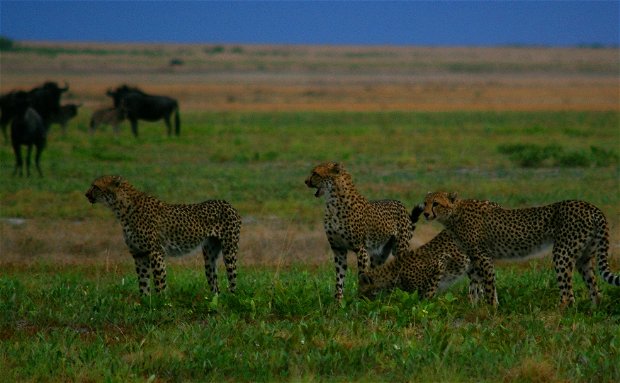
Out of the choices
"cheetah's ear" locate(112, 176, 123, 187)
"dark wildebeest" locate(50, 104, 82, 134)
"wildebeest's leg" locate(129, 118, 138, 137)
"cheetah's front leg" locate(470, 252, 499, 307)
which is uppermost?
"cheetah's ear" locate(112, 176, 123, 187)

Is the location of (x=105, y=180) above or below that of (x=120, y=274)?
above

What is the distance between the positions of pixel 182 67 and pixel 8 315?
81625 mm

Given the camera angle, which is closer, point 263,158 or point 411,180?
point 411,180

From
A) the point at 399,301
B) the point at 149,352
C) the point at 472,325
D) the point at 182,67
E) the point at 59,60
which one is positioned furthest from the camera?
the point at 59,60

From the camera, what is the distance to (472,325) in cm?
916

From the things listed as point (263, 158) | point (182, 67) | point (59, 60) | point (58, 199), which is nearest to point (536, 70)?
point (182, 67)

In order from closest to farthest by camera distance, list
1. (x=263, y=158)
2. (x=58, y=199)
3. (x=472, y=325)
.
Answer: (x=472, y=325)
(x=58, y=199)
(x=263, y=158)

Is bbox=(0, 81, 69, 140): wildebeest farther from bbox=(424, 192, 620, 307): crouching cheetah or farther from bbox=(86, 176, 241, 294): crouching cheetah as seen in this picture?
bbox=(424, 192, 620, 307): crouching cheetah

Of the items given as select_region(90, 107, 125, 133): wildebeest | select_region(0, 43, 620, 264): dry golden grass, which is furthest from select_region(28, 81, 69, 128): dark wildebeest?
select_region(0, 43, 620, 264): dry golden grass

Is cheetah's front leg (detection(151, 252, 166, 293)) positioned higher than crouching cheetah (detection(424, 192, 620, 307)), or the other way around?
crouching cheetah (detection(424, 192, 620, 307))

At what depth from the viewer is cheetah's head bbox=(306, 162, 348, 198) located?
35.0ft

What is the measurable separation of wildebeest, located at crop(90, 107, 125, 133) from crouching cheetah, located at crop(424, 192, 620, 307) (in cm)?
2357

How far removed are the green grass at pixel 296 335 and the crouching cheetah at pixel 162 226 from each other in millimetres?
308

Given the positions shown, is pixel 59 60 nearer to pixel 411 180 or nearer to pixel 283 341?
pixel 411 180
